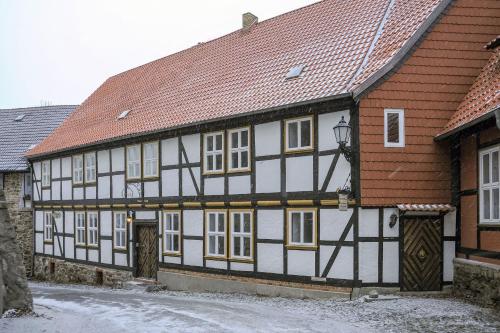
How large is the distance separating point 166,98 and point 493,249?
1331 centimetres

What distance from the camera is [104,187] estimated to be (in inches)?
973

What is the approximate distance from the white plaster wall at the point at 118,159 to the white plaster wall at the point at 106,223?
1709mm

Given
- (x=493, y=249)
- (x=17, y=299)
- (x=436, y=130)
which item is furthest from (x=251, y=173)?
(x=17, y=299)

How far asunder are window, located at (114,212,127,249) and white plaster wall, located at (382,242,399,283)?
11.2 metres

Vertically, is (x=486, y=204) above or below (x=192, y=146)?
below

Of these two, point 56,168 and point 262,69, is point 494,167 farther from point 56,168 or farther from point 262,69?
point 56,168

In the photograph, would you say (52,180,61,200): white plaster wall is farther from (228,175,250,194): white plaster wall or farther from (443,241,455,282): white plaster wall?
(443,241,455,282): white plaster wall

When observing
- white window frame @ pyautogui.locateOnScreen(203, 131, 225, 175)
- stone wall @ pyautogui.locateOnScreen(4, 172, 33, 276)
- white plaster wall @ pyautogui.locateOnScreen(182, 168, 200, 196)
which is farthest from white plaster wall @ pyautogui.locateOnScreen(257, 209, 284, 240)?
stone wall @ pyautogui.locateOnScreen(4, 172, 33, 276)

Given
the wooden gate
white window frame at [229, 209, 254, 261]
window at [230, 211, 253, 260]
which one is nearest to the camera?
the wooden gate

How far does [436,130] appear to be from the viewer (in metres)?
15.4

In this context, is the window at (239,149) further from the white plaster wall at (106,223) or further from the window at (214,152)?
the white plaster wall at (106,223)

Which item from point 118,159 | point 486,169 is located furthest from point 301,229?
point 118,159

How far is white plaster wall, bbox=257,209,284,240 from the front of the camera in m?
16.9

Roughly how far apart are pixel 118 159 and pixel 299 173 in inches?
373
